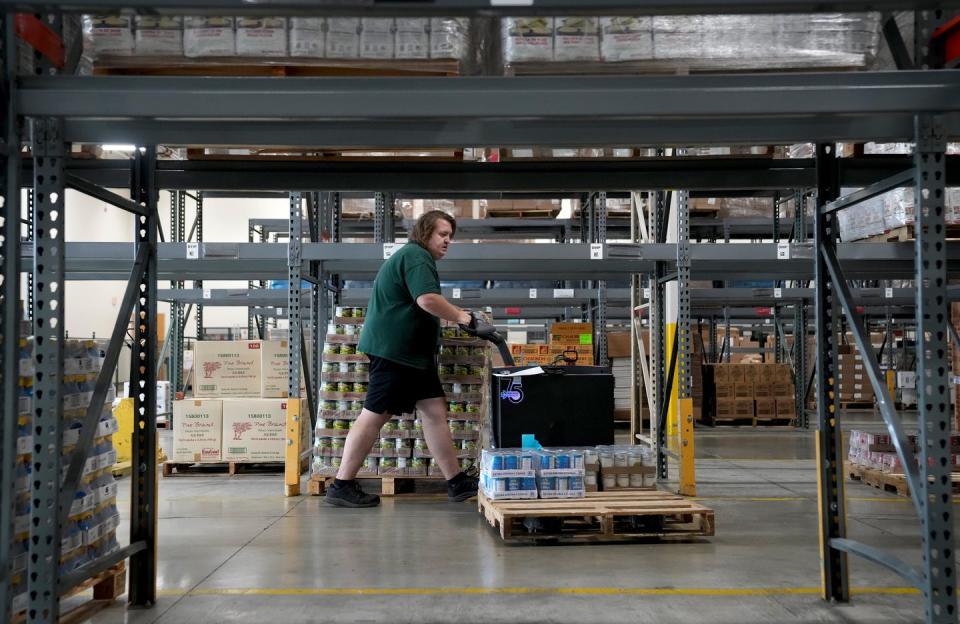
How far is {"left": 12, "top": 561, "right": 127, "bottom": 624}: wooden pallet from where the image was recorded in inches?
142

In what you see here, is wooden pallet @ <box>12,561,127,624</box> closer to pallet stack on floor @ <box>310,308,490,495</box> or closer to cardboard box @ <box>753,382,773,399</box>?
pallet stack on floor @ <box>310,308,490,495</box>

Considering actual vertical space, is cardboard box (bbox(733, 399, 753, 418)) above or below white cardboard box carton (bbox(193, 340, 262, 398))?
below

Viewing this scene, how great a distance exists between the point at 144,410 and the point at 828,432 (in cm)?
337

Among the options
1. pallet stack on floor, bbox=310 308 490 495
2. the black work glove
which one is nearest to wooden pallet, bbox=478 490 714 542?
the black work glove

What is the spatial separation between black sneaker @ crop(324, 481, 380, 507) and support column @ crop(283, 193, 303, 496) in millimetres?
922

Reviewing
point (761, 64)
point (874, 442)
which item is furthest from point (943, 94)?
A: point (874, 442)

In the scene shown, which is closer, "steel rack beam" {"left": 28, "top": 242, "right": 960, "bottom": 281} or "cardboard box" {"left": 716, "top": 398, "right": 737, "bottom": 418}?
"steel rack beam" {"left": 28, "top": 242, "right": 960, "bottom": 281}

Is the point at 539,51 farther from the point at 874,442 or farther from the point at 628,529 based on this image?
the point at 874,442

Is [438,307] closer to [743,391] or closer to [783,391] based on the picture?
[743,391]

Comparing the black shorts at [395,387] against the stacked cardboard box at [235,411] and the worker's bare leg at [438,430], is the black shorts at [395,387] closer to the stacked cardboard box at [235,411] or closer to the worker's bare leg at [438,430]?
the worker's bare leg at [438,430]

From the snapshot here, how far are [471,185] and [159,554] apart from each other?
301 cm

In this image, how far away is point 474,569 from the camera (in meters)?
4.46

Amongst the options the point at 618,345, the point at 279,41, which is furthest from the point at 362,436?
the point at 618,345

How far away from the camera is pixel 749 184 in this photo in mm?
4316
